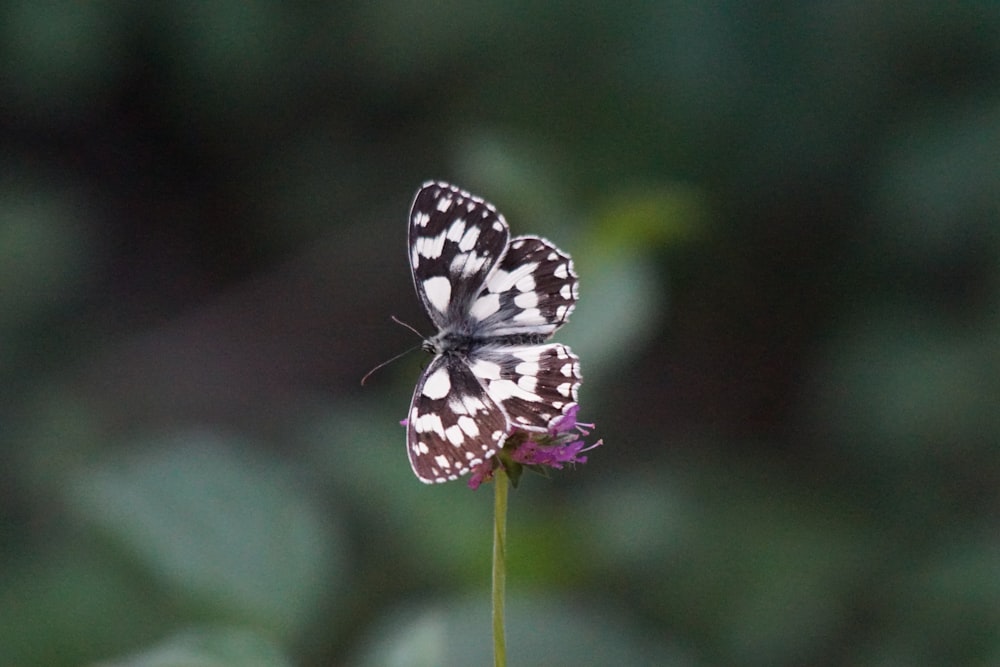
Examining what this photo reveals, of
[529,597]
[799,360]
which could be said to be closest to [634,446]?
[799,360]

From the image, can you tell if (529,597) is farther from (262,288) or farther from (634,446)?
(262,288)

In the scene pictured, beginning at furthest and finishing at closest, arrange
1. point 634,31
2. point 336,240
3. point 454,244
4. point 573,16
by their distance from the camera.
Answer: point 336,240 → point 573,16 → point 634,31 → point 454,244

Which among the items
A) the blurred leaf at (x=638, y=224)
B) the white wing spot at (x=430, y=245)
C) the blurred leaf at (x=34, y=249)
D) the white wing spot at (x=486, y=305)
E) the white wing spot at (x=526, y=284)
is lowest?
the white wing spot at (x=526, y=284)

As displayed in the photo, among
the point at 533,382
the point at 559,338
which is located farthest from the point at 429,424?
the point at 559,338

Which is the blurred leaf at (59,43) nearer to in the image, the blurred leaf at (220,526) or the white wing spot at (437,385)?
the blurred leaf at (220,526)

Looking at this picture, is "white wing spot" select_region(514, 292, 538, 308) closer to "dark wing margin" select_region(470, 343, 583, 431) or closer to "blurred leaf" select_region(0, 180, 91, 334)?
"dark wing margin" select_region(470, 343, 583, 431)

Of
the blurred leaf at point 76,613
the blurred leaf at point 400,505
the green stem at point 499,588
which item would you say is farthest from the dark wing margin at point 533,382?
the blurred leaf at point 76,613

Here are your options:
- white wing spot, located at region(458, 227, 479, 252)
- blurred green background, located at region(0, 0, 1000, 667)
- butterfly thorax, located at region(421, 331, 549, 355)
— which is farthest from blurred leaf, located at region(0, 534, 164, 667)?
white wing spot, located at region(458, 227, 479, 252)
